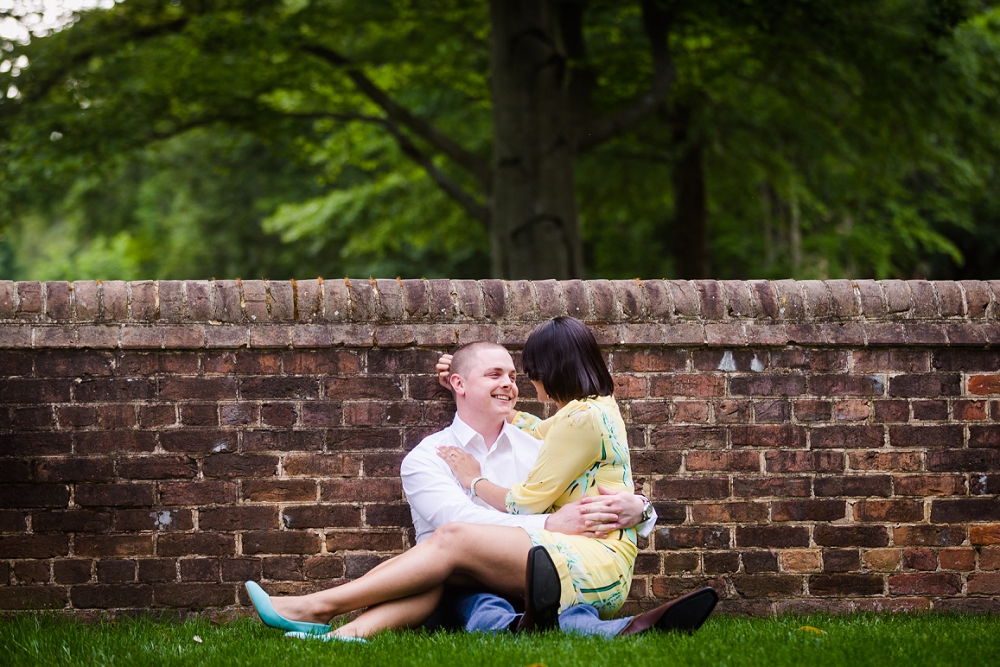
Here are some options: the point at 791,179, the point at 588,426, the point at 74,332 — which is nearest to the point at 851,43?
the point at 791,179

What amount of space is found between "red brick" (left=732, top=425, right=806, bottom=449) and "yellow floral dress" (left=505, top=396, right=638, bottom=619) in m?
0.93

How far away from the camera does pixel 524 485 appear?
3.74 meters

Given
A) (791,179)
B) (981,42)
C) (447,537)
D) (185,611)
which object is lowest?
(185,611)

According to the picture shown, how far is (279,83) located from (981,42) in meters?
8.79

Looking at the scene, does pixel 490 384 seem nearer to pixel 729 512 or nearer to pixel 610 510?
pixel 610 510

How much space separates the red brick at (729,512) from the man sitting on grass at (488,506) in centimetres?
53

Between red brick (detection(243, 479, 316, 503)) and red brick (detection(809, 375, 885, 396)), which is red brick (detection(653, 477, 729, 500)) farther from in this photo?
red brick (detection(243, 479, 316, 503))

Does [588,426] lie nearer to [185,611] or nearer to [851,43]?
[185,611]

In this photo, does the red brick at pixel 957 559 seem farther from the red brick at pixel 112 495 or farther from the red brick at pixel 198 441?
the red brick at pixel 112 495

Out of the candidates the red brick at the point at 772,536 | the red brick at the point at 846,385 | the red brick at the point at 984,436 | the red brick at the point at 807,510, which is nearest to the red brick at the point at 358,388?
the red brick at the point at 772,536

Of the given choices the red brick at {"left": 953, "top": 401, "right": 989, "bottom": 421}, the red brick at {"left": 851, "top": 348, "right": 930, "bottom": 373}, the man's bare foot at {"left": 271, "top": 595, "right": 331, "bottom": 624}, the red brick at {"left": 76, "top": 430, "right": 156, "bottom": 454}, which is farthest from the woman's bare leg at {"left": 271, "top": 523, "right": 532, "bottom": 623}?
the red brick at {"left": 953, "top": 401, "right": 989, "bottom": 421}

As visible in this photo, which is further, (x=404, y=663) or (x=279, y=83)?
(x=279, y=83)

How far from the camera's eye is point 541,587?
3.42 metres

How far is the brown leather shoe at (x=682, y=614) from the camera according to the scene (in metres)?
3.46
